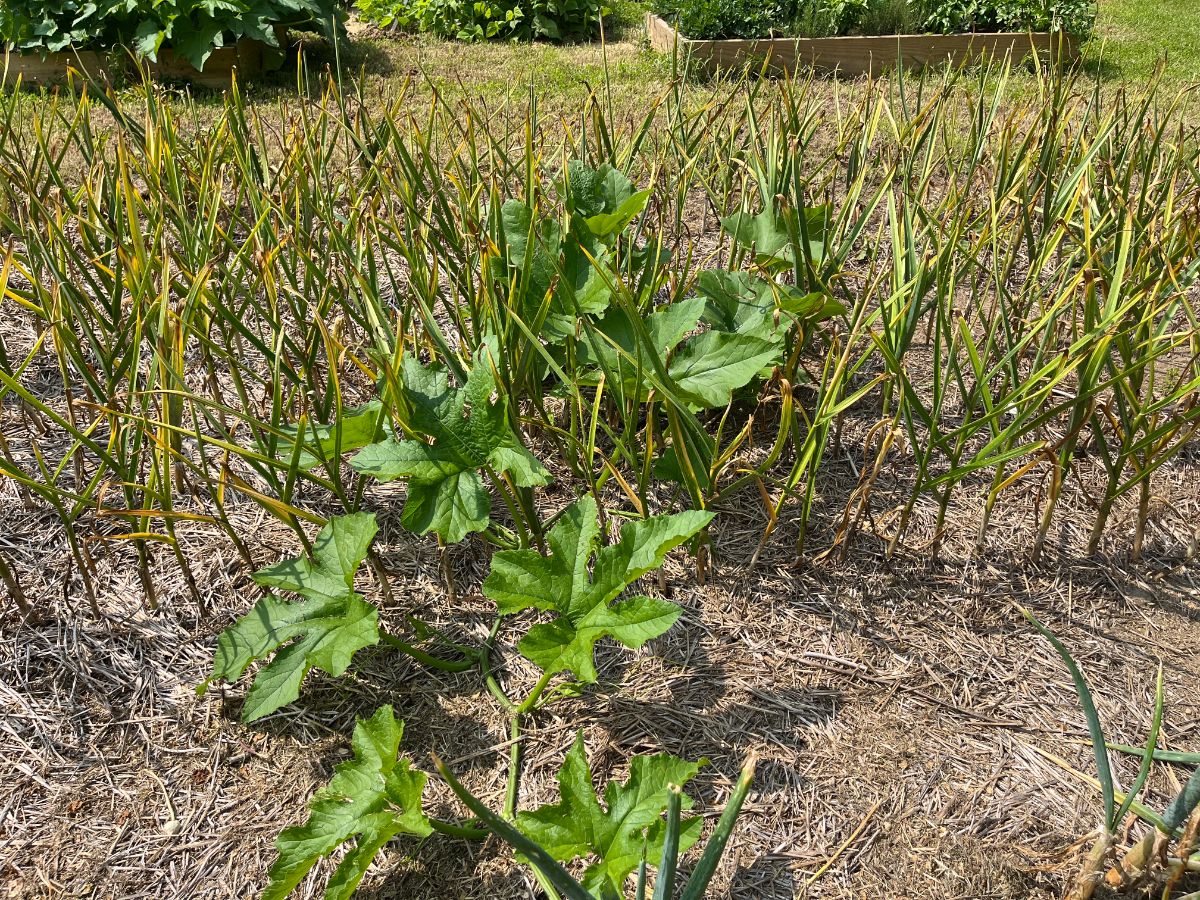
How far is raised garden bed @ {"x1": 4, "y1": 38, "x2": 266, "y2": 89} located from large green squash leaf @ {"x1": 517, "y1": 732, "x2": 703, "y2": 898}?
424 centimetres

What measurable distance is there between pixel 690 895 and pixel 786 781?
0.48m

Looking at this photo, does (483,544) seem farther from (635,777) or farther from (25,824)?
(25,824)

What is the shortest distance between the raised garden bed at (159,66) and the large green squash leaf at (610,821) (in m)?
4.24

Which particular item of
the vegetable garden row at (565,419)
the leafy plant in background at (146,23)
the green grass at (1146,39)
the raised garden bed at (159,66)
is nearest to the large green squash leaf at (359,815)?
the vegetable garden row at (565,419)

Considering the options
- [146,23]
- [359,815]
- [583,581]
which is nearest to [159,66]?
[146,23]

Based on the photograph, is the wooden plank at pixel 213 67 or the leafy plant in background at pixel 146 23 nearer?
the leafy plant in background at pixel 146 23

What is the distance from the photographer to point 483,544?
1663 mm

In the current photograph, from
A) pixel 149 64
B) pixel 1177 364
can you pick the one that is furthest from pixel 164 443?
pixel 149 64

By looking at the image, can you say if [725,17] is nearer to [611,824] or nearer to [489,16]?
[489,16]

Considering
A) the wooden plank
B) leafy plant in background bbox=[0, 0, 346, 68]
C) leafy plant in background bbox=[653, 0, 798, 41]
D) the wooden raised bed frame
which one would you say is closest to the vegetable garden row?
leafy plant in background bbox=[0, 0, 346, 68]

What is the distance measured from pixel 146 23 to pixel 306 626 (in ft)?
13.2

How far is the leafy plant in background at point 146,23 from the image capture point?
4156 mm

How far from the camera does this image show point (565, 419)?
188 centimetres

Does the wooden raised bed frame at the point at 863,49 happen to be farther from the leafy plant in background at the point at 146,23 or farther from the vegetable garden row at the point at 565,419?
the vegetable garden row at the point at 565,419
